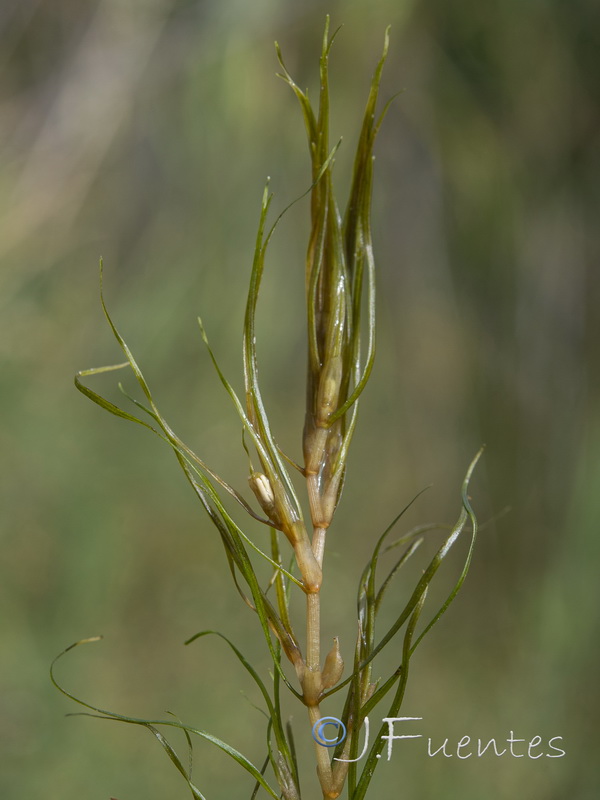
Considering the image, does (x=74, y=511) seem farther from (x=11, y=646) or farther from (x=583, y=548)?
(x=583, y=548)

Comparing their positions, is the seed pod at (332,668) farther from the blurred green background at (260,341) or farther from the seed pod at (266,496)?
the blurred green background at (260,341)

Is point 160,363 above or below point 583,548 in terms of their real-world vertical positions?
above

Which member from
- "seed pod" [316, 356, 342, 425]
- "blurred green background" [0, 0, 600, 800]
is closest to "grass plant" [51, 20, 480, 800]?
"seed pod" [316, 356, 342, 425]

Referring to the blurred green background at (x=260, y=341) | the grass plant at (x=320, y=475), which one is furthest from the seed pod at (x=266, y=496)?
the blurred green background at (x=260, y=341)

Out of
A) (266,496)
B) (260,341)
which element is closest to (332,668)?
(266,496)

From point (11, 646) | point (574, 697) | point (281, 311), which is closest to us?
point (574, 697)

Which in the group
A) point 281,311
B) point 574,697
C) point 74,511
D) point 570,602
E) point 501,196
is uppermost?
point 501,196

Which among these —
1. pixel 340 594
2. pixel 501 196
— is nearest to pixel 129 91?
pixel 501 196
